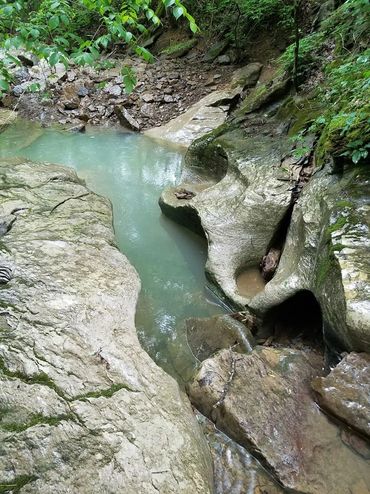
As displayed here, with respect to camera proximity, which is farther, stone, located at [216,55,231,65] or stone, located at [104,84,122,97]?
stone, located at [104,84,122,97]

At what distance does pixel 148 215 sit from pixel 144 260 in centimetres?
157

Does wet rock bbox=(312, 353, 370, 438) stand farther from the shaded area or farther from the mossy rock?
the mossy rock

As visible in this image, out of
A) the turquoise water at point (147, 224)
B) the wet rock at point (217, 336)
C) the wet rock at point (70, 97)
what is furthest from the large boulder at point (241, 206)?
the wet rock at point (70, 97)

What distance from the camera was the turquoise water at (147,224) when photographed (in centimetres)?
439

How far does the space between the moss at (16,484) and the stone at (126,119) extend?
1146cm

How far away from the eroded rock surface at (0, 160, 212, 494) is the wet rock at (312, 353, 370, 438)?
106 centimetres

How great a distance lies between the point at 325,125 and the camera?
5.43 metres

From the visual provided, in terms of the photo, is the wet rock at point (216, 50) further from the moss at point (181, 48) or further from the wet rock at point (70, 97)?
the wet rock at point (70, 97)

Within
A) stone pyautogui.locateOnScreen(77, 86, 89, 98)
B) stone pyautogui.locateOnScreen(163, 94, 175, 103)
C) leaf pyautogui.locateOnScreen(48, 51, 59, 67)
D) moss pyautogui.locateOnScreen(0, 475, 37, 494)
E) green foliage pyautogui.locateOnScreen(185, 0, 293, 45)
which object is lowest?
moss pyautogui.locateOnScreen(0, 475, 37, 494)

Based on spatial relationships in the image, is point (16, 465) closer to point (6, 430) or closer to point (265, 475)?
point (6, 430)

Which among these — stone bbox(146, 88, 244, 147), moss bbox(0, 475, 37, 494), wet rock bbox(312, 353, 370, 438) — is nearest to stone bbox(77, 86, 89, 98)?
stone bbox(146, 88, 244, 147)

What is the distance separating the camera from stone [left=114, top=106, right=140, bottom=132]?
12.3 m

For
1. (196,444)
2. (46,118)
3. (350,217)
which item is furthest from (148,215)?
(46,118)

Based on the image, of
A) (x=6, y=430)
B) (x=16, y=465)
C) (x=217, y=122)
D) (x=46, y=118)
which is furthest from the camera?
(x=46, y=118)
